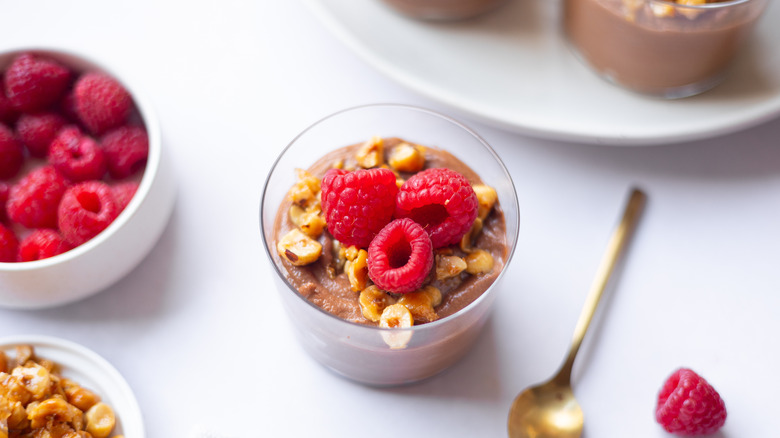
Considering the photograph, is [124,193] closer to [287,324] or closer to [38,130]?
[38,130]

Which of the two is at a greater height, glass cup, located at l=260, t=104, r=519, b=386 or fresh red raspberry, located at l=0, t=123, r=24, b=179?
glass cup, located at l=260, t=104, r=519, b=386

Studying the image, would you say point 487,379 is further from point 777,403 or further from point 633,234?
point 777,403

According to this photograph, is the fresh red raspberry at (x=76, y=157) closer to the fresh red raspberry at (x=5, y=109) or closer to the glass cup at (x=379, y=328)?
the fresh red raspberry at (x=5, y=109)

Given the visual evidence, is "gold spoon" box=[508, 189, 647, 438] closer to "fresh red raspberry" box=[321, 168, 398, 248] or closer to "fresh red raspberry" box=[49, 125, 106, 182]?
"fresh red raspberry" box=[321, 168, 398, 248]

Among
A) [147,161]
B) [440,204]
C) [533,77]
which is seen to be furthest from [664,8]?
[147,161]

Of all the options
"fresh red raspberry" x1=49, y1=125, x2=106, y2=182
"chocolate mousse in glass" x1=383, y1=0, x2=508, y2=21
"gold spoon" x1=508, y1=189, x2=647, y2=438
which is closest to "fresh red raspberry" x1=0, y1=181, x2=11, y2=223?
"fresh red raspberry" x1=49, y1=125, x2=106, y2=182

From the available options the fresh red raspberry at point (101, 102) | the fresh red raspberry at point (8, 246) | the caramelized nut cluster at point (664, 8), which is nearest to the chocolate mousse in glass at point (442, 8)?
the caramelized nut cluster at point (664, 8)
